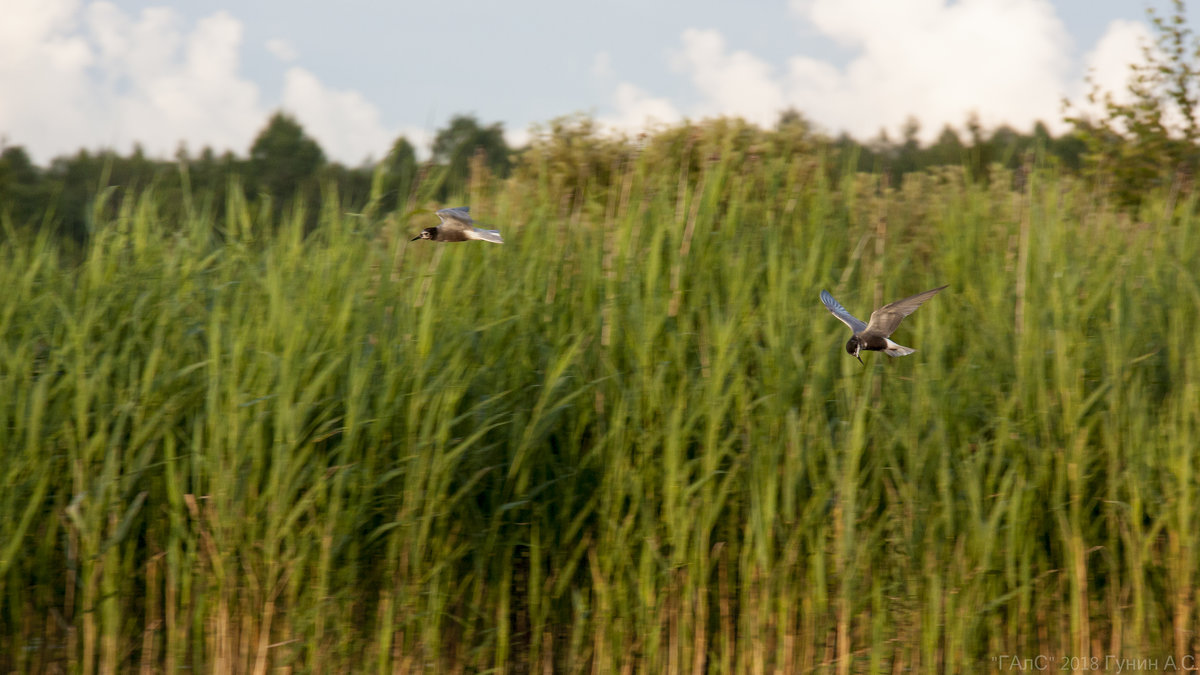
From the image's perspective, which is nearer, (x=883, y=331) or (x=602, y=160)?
(x=883, y=331)

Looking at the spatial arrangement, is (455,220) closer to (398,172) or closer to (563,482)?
(563,482)

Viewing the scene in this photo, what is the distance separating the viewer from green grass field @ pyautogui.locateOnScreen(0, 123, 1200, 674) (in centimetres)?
307

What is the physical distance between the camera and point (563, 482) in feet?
11.0

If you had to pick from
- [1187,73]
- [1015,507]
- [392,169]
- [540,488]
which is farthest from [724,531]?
[1187,73]

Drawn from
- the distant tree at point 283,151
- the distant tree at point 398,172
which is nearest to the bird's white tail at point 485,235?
the distant tree at point 398,172

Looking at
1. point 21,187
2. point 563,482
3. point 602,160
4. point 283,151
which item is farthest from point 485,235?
point 283,151

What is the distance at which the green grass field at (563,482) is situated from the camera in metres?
3.07

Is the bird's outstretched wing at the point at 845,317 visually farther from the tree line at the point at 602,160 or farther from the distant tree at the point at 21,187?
the distant tree at the point at 21,187

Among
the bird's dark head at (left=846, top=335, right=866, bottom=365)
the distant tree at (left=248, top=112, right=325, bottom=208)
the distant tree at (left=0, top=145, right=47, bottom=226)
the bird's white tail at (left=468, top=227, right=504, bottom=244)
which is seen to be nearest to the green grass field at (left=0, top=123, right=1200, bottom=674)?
the bird's white tail at (left=468, top=227, right=504, bottom=244)

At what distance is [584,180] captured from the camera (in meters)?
6.63

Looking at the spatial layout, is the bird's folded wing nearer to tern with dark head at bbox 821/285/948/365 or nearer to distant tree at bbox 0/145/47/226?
tern with dark head at bbox 821/285/948/365

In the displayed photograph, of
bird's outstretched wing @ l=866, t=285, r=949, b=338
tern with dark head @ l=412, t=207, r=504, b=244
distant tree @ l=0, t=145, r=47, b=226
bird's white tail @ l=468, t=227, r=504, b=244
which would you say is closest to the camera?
bird's outstretched wing @ l=866, t=285, r=949, b=338

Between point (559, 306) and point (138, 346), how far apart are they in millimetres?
1571

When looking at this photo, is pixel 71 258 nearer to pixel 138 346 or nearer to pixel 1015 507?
pixel 138 346
